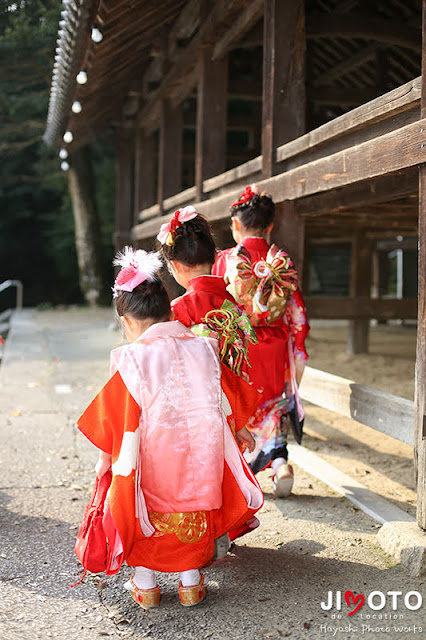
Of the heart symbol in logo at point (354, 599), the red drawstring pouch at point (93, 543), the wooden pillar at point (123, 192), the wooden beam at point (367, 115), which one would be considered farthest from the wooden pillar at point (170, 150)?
the heart symbol in logo at point (354, 599)

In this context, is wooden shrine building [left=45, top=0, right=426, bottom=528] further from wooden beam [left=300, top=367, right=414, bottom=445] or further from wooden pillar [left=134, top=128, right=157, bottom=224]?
wooden beam [left=300, top=367, right=414, bottom=445]

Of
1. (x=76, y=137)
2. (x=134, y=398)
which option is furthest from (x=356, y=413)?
(x=76, y=137)

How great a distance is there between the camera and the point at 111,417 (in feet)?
7.57

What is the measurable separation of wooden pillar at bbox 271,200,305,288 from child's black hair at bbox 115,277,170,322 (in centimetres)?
210

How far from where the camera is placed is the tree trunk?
55.6 feet

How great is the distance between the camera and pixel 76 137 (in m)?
9.67

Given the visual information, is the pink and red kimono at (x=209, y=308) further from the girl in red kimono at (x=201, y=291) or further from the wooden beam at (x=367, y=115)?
the wooden beam at (x=367, y=115)

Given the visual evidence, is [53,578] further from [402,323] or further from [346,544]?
[402,323]

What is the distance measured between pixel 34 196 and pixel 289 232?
19.3 m

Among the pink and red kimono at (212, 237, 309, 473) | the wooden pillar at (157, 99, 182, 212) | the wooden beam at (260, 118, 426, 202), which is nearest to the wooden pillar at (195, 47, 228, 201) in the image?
the wooden pillar at (157, 99, 182, 212)

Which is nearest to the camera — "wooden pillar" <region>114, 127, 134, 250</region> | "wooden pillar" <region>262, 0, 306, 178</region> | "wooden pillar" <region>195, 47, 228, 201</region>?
"wooden pillar" <region>262, 0, 306, 178</region>

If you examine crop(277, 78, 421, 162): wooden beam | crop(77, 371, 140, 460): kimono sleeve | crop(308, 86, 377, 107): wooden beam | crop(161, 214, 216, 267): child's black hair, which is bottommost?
crop(77, 371, 140, 460): kimono sleeve

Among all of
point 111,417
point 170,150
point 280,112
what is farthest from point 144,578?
point 170,150

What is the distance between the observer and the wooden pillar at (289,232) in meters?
4.43
